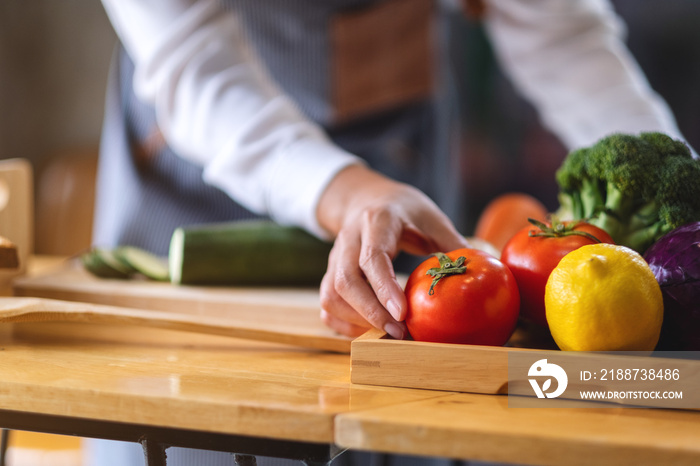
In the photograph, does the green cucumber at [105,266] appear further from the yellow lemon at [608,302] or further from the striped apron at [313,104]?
the yellow lemon at [608,302]

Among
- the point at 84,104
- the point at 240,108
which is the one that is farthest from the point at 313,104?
the point at 84,104

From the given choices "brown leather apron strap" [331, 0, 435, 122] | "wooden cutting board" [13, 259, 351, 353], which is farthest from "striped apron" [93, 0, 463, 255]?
"wooden cutting board" [13, 259, 351, 353]

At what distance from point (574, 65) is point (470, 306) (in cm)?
106

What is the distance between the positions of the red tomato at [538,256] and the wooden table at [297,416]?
15 centimetres

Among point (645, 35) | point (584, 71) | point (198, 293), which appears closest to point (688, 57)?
point (645, 35)

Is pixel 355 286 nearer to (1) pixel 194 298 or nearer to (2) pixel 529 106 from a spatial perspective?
(1) pixel 194 298

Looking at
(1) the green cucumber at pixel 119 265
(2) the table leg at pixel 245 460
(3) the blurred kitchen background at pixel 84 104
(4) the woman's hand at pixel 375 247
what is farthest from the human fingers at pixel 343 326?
(3) the blurred kitchen background at pixel 84 104

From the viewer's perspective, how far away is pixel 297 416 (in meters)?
0.55

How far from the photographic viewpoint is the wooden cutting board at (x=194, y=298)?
1.00m

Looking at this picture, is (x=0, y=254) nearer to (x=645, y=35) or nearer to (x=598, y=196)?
(x=598, y=196)

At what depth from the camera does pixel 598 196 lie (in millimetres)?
827

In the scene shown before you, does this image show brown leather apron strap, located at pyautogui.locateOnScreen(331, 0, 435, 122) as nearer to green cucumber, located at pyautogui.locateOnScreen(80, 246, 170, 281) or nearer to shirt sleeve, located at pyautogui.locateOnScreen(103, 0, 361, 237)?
shirt sleeve, located at pyautogui.locateOnScreen(103, 0, 361, 237)

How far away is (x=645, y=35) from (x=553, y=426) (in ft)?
10.1

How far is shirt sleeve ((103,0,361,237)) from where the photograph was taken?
1058 mm
